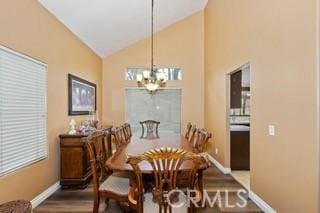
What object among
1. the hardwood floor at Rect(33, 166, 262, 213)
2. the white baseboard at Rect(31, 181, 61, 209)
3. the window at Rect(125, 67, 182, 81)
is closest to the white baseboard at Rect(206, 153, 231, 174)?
the hardwood floor at Rect(33, 166, 262, 213)

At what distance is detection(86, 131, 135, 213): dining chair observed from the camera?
270cm

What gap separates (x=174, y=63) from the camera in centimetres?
768

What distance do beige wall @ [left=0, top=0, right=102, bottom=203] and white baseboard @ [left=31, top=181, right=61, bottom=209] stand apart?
0.07 metres

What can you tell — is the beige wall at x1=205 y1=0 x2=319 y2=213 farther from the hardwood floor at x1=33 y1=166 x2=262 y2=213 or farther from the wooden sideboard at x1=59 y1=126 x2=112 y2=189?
the wooden sideboard at x1=59 y1=126 x2=112 y2=189

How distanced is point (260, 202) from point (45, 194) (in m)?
3.01

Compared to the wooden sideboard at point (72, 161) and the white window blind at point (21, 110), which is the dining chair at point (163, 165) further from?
the wooden sideboard at point (72, 161)

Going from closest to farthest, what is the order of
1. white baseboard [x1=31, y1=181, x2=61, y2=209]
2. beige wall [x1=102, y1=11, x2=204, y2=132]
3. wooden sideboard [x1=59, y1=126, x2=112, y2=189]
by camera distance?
white baseboard [x1=31, y1=181, x2=61, y2=209] < wooden sideboard [x1=59, y1=126, x2=112, y2=189] < beige wall [x1=102, y1=11, x2=204, y2=132]

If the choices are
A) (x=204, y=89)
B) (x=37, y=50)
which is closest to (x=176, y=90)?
(x=204, y=89)

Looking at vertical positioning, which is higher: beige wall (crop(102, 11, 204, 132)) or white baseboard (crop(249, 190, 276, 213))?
beige wall (crop(102, 11, 204, 132))

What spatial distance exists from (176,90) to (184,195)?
5455mm

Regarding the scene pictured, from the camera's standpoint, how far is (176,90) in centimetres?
773

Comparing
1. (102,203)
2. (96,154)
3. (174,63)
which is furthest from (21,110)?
(174,63)

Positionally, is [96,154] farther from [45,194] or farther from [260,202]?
[260,202]

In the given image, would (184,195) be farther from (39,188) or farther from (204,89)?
(204,89)
